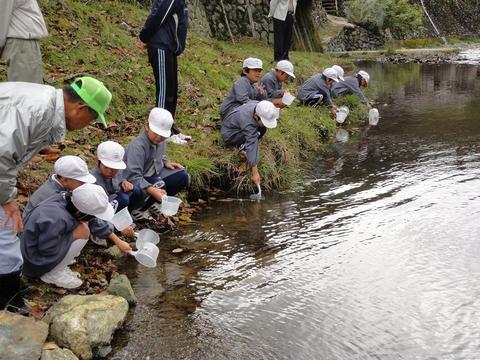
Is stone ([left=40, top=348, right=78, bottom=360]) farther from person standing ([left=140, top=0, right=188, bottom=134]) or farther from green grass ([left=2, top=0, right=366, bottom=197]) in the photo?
person standing ([left=140, top=0, right=188, bottom=134])

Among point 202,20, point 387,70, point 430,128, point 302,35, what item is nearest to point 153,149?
point 430,128

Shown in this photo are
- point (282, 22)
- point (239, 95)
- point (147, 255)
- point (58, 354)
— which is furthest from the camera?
point (282, 22)

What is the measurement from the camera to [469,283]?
15.3 feet

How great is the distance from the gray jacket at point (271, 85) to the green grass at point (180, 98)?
1.49 ft

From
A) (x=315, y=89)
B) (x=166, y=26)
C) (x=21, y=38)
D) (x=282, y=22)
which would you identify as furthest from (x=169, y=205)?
(x=282, y=22)

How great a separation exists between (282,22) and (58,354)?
32.6ft

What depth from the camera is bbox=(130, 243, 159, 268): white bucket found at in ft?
15.6

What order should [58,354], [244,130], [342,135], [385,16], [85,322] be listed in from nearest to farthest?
1. [58,354]
2. [85,322]
3. [244,130]
4. [342,135]
5. [385,16]

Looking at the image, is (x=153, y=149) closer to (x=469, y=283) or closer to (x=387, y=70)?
(x=469, y=283)

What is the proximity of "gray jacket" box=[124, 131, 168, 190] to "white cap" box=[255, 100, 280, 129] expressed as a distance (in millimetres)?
1522

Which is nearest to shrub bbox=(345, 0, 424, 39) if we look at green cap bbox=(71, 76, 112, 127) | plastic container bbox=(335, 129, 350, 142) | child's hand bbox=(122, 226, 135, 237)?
plastic container bbox=(335, 129, 350, 142)

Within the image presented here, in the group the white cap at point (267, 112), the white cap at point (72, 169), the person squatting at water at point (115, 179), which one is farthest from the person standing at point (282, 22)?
the white cap at point (72, 169)

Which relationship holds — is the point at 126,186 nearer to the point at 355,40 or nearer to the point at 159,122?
the point at 159,122

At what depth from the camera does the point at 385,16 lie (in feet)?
85.9
